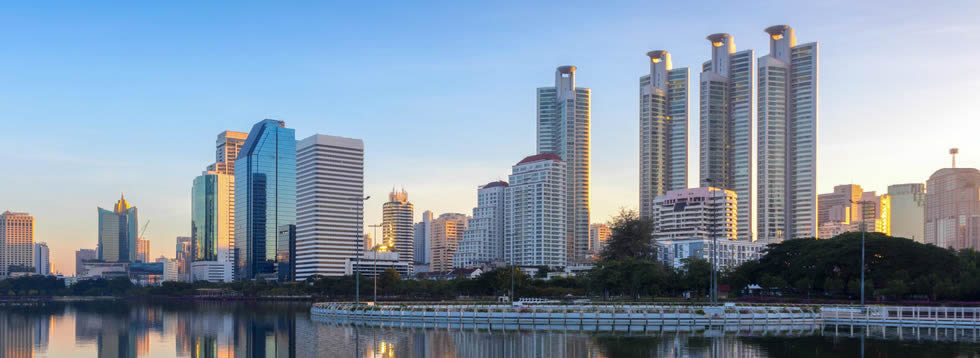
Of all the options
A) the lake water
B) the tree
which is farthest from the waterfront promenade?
the tree

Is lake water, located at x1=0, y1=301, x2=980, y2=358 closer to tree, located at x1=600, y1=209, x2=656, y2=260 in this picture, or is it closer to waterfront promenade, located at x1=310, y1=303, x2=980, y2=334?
waterfront promenade, located at x1=310, y1=303, x2=980, y2=334

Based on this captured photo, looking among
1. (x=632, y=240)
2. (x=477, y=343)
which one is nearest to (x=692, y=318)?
(x=477, y=343)

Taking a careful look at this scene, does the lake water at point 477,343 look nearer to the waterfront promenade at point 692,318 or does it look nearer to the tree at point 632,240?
the waterfront promenade at point 692,318

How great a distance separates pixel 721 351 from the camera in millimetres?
47781

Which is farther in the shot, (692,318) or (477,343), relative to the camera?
(692,318)

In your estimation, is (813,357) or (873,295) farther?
(873,295)

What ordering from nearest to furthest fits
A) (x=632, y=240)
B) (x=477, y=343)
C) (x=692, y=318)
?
1. (x=477, y=343)
2. (x=692, y=318)
3. (x=632, y=240)

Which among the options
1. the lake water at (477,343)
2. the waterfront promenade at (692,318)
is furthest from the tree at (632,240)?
the lake water at (477,343)

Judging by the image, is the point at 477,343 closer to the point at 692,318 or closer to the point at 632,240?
the point at 692,318

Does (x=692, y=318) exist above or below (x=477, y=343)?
below

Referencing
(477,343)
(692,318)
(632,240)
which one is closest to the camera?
(477,343)

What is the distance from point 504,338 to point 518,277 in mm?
71729

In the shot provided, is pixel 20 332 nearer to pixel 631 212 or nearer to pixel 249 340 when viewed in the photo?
pixel 249 340

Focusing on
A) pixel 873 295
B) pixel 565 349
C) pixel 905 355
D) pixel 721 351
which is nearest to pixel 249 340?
pixel 565 349
